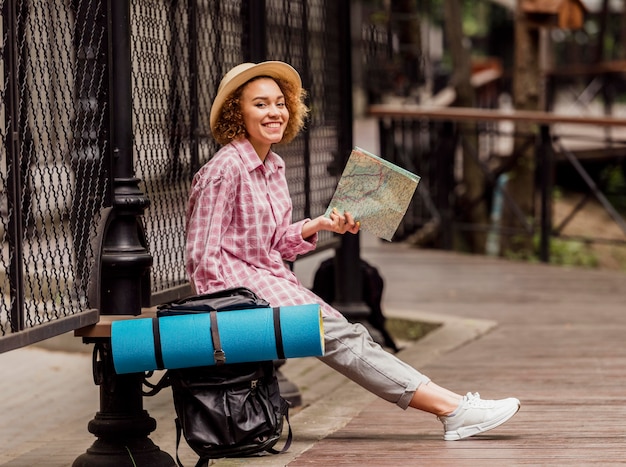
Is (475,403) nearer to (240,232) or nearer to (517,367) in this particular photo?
(240,232)

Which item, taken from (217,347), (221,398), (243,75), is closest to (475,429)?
(221,398)

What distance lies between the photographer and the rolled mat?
14.7 feet

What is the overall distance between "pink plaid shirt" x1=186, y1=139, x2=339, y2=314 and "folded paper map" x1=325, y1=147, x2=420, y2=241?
0.25 m

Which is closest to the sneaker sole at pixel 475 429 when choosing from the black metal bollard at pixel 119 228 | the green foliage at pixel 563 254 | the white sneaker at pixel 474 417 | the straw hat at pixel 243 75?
the white sneaker at pixel 474 417

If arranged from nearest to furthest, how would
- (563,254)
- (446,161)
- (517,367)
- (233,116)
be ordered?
(233,116)
(517,367)
(446,161)
(563,254)

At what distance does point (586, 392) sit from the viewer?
6297mm

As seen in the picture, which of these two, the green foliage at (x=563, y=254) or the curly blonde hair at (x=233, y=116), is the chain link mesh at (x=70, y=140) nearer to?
the curly blonde hair at (x=233, y=116)

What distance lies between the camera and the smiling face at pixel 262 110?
4984 mm

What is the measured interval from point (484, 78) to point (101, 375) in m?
20.1

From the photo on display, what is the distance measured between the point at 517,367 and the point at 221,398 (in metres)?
2.87

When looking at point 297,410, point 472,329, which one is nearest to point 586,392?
point 297,410

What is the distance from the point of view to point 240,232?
16.2ft

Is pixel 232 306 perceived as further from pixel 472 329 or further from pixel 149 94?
pixel 472 329

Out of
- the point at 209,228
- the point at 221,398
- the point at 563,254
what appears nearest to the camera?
the point at 221,398
